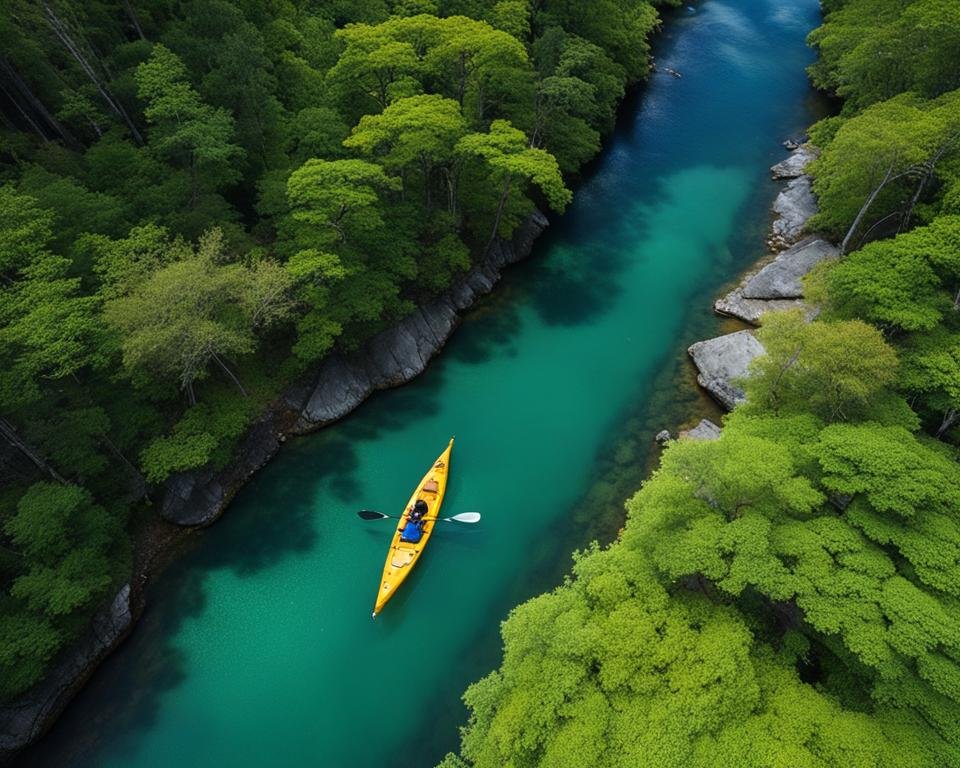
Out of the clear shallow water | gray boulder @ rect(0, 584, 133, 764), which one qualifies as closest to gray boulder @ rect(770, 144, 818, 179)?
the clear shallow water

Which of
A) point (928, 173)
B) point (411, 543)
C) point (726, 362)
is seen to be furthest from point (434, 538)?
point (928, 173)

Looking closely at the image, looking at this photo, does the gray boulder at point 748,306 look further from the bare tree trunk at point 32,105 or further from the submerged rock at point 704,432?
the bare tree trunk at point 32,105

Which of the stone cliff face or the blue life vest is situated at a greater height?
the stone cliff face

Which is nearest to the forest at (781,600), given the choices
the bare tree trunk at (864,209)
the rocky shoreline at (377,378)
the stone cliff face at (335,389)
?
the rocky shoreline at (377,378)

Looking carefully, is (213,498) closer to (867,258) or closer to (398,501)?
(398,501)

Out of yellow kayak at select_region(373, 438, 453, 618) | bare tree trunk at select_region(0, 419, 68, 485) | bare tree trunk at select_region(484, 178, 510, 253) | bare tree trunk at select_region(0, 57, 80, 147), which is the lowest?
yellow kayak at select_region(373, 438, 453, 618)

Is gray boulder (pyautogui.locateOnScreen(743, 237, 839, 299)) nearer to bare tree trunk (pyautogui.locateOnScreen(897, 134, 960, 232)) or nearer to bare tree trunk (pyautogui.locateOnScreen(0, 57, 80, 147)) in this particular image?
bare tree trunk (pyautogui.locateOnScreen(897, 134, 960, 232))
